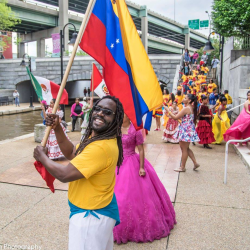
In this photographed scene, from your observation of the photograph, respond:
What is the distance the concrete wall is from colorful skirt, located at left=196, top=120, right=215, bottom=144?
20189mm

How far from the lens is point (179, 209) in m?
4.81

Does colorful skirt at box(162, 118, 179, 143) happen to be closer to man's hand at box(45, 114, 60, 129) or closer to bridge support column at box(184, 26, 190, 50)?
man's hand at box(45, 114, 60, 129)

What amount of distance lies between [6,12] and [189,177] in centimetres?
3263

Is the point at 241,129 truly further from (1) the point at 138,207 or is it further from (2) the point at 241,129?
(1) the point at 138,207

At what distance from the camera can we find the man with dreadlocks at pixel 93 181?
6.98ft

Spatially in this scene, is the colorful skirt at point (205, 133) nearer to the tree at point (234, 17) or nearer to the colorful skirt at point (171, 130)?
the colorful skirt at point (171, 130)

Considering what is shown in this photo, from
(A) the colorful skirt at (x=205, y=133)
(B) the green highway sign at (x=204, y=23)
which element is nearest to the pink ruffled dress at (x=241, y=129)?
(A) the colorful skirt at (x=205, y=133)

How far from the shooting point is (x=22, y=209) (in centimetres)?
479

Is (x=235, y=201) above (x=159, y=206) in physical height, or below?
below

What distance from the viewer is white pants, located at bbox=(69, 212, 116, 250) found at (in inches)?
87.1

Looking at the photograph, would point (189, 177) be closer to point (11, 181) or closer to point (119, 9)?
point (11, 181)

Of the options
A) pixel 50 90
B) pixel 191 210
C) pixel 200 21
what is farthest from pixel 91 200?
pixel 200 21

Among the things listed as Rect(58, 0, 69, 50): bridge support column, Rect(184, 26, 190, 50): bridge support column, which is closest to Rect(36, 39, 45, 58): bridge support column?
Rect(58, 0, 69, 50): bridge support column

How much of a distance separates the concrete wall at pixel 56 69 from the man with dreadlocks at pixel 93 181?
27.9 meters
